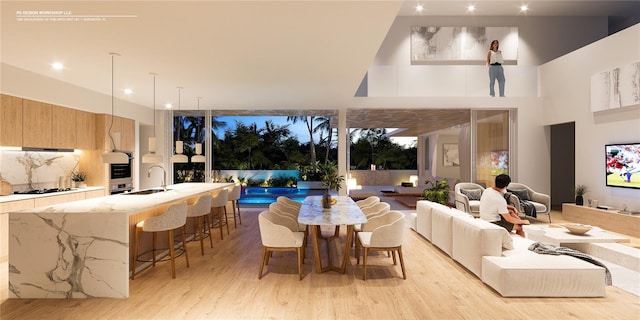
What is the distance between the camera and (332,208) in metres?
4.56

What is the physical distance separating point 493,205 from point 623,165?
13.4 ft

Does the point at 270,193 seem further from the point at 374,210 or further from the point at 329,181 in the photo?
the point at 374,210

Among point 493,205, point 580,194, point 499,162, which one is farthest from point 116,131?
point 580,194

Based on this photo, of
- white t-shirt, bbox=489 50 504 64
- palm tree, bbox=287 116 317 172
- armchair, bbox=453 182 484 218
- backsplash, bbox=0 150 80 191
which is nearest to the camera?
backsplash, bbox=0 150 80 191

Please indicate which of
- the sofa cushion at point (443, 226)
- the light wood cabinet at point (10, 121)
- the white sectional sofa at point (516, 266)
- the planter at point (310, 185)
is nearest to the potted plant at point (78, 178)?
the light wood cabinet at point (10, 121)

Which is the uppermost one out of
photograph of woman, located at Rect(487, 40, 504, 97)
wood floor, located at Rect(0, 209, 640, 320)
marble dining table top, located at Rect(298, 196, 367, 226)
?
photograph of woman, located at Rect(487, 40, 504, 97)

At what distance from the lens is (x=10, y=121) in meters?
4.61

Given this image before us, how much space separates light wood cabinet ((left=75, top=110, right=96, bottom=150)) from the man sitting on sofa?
6.84 m

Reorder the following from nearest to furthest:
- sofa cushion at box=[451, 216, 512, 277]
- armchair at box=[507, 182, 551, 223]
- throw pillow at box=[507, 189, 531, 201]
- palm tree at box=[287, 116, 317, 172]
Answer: sofa cushion at box=[451, 216, 512, 277] < armchair at box=[507, 182, 551, 223] < throw pillow at box=[507, 189, 531, 201] < palm tree at box=[287, 116, 317, 172]

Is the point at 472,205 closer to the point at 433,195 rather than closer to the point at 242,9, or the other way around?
the point at 433,195

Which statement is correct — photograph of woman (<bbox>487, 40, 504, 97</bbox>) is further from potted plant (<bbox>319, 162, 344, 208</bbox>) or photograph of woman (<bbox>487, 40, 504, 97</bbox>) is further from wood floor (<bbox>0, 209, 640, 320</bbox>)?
wood floor (<bbox>0, 209, 640, 320</bbox>)

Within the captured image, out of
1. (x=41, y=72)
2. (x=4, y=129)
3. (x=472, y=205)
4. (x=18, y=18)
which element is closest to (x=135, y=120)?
(x=41, y=72)

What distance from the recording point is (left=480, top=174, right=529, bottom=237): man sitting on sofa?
14.0 ft

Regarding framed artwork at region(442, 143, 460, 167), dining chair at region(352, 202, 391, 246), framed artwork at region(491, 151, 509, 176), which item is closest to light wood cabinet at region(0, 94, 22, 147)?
dining chair at region(352, 202, 391, 246)
